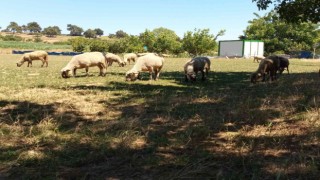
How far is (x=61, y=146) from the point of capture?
6.96 meters

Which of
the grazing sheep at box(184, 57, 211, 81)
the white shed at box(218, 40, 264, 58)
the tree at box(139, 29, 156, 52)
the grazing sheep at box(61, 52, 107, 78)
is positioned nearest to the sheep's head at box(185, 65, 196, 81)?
the grazing sheep at box(184, 57, 211, 81)

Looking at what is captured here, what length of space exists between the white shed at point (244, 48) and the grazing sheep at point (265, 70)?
69.5 meters

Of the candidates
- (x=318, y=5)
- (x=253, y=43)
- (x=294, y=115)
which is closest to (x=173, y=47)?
(x=253, y=43)

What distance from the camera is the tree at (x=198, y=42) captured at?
10156cm

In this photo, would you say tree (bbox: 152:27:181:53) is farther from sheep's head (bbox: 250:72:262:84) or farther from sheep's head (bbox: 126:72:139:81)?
sheep's head (bbox: 250:72:262:84)

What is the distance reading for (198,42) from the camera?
102 m

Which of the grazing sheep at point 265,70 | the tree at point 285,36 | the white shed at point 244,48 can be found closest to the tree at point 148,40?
the white shed at point 244,48

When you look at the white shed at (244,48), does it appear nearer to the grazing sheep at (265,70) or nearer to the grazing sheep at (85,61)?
the grazing sheep at (85,61)

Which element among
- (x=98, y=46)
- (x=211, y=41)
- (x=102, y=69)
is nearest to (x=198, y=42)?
(x=211, y=41)

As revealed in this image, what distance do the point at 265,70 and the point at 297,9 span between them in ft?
15.1

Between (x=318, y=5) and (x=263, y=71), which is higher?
(x=318, y=5)

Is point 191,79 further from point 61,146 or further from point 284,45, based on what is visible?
point 284,45

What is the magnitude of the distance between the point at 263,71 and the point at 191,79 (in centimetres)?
387

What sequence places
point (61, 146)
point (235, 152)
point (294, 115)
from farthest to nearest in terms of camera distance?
point (294, 115)
point (61, 146)
point (235, 152)
